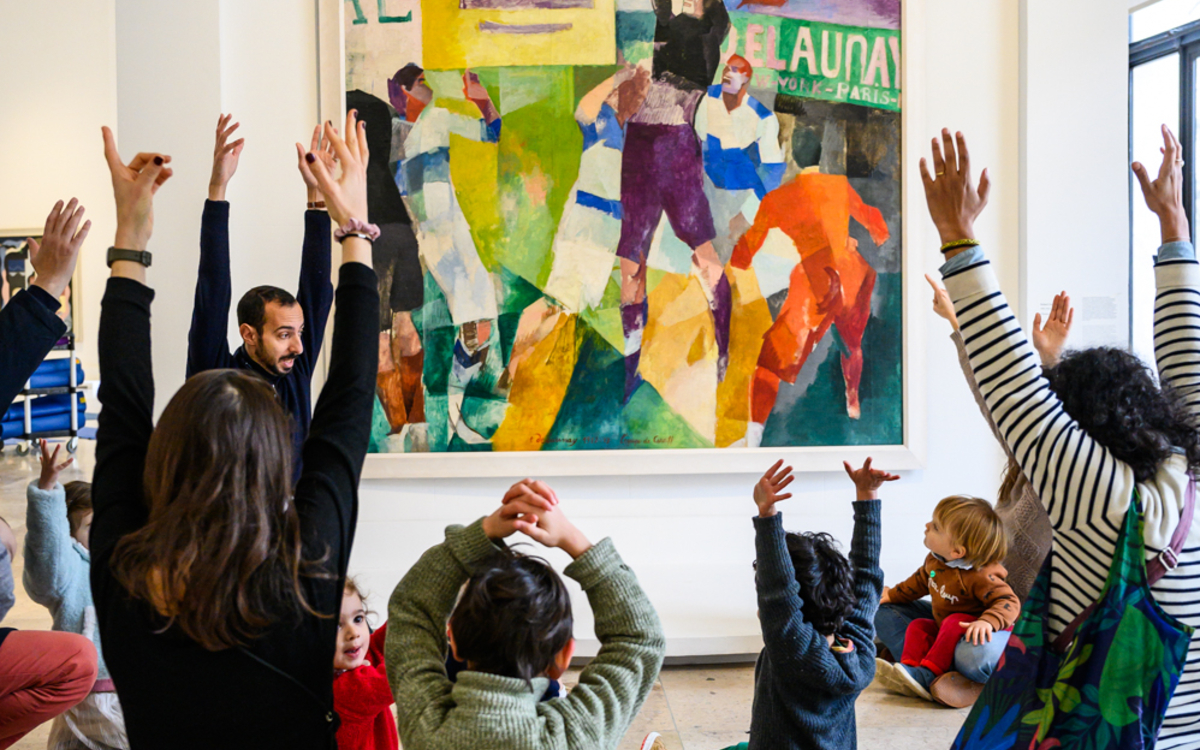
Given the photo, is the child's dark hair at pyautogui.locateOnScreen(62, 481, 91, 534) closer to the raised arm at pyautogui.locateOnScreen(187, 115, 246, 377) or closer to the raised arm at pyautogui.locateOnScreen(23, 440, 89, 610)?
the raised arm at pyautogui.locateOnScreen(23, 440, 89, 610)

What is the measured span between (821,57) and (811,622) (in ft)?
10.2

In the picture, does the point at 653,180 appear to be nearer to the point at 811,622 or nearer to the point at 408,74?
the point at 408,74

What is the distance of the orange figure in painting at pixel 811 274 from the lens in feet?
13.6

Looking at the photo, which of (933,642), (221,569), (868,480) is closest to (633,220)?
(933,642)

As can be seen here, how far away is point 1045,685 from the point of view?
156 centimetres

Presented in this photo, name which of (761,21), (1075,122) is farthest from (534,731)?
(1075,122)

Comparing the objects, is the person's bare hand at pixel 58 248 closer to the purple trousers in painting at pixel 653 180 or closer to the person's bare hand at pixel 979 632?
the purple trousers in painting at pixel 653 180

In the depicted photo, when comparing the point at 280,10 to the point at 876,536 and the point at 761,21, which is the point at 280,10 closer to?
the point at 761,21

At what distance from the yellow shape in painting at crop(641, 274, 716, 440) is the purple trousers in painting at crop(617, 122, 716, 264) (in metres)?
0.23

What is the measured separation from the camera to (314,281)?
2648 mm

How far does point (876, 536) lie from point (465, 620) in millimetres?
1077

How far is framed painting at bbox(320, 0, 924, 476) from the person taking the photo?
3965 mm

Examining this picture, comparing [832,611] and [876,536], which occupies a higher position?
[876,536]

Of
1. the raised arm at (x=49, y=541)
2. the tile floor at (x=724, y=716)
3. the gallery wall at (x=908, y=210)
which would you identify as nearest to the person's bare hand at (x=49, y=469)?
the raised arm at (x=49, y=541)
